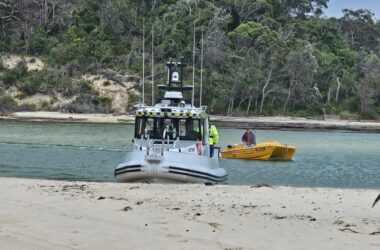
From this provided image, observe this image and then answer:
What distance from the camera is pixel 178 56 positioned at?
75.2m

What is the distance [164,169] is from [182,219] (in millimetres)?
7136

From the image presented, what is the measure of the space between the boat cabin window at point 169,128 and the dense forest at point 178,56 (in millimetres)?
50360

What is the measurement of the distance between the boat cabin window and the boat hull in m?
1.21

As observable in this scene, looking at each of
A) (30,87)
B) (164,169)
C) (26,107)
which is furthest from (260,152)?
(30,87)

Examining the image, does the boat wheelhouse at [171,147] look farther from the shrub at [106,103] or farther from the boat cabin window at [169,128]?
Answer: the shrub at [106,103]

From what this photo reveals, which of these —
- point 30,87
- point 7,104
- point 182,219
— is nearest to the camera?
point 182,219

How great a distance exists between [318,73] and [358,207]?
73.0 metres

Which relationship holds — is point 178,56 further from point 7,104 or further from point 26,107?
point 7,104

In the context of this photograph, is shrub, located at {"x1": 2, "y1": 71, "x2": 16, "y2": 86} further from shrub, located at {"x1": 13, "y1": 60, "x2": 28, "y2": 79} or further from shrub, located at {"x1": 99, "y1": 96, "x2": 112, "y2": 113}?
shrub, located at {"x1": 99, "y1": 96, "x2": 112, "y2": 113}

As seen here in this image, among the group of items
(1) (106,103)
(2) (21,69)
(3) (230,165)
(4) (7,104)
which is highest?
(2) (21,69)

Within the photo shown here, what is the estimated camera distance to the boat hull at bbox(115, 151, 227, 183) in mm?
16750

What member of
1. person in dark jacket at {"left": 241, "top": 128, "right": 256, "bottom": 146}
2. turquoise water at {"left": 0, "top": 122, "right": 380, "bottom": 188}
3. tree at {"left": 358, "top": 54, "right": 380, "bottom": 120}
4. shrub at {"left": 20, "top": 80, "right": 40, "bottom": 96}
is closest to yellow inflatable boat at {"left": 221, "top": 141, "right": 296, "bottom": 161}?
person in dark jacket at {"left": 241, "top": 128, "right": 256, "bottom": 146}

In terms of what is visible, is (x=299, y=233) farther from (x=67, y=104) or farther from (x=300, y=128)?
(x=67, y=104)

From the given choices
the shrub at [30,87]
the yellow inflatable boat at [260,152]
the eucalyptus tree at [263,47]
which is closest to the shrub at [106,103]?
the shrub at [30,87]
